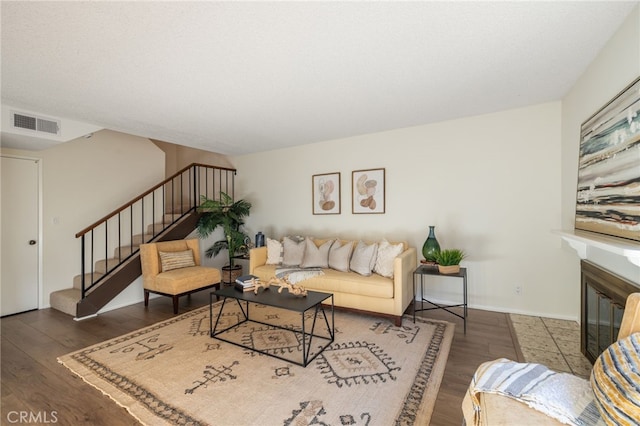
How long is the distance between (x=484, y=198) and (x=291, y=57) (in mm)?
2873

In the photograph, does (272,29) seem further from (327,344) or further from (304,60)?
(327,344)

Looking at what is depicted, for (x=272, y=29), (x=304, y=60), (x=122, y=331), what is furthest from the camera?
(x=122, y=331)

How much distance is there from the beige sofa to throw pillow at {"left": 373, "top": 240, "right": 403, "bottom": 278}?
6 cm

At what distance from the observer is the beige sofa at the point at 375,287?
3074 mm

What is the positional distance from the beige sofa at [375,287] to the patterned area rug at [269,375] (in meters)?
0.20

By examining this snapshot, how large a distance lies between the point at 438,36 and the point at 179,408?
2990 millimetres

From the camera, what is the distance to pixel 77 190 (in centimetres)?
414

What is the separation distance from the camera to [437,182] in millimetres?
3783

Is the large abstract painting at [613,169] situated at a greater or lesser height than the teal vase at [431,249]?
greater

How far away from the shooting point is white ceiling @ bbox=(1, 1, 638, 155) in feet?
5.30

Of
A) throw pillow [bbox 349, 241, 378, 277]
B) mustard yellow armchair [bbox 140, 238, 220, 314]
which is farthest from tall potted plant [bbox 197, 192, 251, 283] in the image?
→ throw pillow [bbox 349, 241, 378, 277]

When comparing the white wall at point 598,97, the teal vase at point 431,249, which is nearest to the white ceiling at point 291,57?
the white wall at point 598,97

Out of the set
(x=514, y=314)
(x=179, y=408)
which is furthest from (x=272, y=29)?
(x=514, y=314)

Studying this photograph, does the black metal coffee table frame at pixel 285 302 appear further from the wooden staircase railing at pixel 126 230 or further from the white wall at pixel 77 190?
the white wall at pixel 77 190
